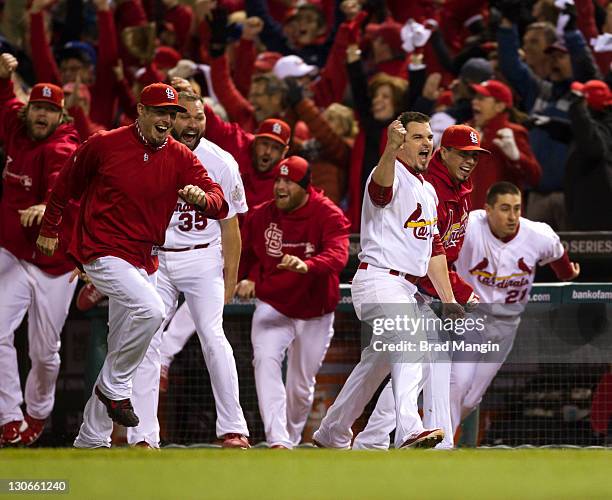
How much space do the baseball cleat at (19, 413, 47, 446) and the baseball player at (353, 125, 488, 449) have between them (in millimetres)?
2226

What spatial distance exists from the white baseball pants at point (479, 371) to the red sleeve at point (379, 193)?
1.73 metres

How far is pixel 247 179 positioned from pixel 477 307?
1959 millimetres

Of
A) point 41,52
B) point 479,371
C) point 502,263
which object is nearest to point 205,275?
point 479,371

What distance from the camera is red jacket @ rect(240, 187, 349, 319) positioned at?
8695 millimetres

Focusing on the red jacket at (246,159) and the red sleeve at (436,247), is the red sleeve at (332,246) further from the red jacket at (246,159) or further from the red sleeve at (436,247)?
the red sleeve at (436,247)

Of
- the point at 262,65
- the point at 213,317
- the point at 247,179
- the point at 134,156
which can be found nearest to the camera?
the point at 134,156

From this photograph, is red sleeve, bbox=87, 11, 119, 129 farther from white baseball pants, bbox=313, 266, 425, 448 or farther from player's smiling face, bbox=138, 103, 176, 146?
white baseball pants, bbox=313, 266, 425, 448

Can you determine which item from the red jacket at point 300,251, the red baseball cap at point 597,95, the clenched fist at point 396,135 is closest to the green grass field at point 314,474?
the clenched fist at point 396,135

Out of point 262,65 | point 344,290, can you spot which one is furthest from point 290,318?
point 262,65

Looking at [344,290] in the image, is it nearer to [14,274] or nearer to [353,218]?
[353,218]

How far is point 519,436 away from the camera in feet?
29.0

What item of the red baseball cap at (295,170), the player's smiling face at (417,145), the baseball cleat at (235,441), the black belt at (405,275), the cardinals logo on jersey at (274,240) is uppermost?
the player's smiling face at (417,145)

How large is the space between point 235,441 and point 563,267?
2.58 m

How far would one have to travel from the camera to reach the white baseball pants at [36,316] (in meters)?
8.75
